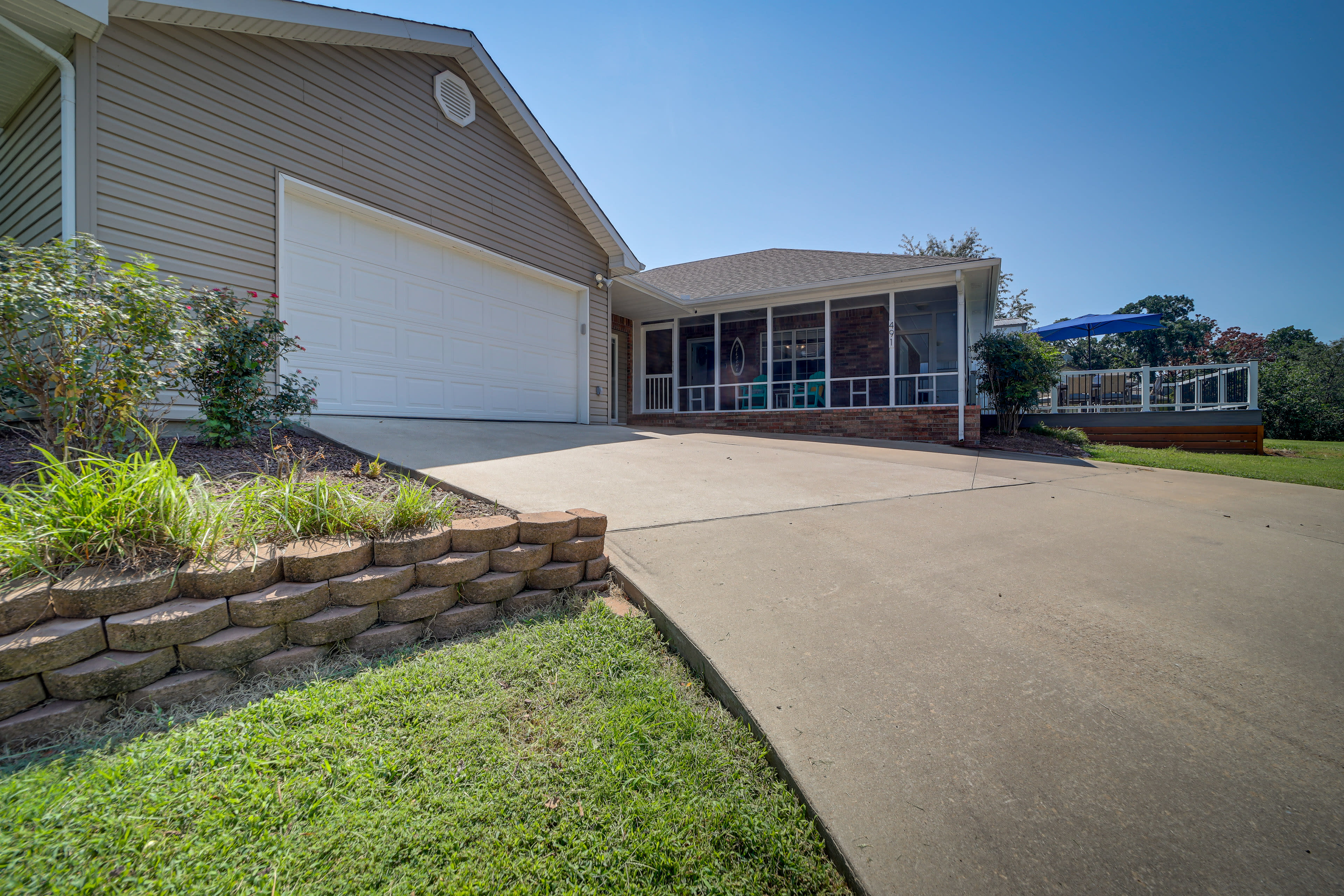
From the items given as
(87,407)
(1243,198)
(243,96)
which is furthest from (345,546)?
(1243,198)

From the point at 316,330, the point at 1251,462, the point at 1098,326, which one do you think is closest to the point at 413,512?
the point at 316,330

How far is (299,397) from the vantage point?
14.7ft

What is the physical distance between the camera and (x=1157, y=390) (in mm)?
10789

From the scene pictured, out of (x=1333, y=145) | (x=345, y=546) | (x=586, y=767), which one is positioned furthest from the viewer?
(x=1333, y=145)

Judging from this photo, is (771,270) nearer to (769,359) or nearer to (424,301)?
(769,359)

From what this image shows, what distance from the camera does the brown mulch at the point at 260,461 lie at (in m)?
3.05

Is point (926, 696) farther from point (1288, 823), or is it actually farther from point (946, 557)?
point (946, 557)

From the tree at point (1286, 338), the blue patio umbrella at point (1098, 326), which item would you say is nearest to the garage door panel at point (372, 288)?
the blue patio umbrella at point (1098, 326)

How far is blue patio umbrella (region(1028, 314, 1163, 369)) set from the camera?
529 inches

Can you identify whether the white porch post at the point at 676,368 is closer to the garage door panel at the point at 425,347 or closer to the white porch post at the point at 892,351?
the white porch post at the point at 892,351

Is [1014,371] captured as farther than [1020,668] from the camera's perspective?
Yes

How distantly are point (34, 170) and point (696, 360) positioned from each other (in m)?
11.4

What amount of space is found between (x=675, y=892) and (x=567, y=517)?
1.56m

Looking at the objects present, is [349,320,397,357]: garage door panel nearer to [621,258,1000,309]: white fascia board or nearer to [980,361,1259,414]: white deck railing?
[621,258,1000,309]: white fascia board
